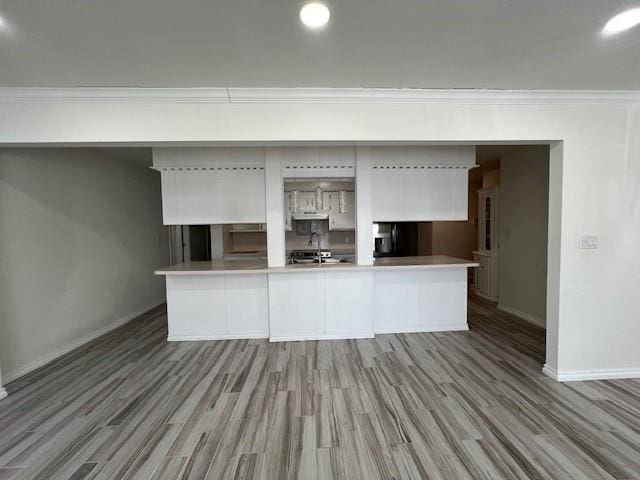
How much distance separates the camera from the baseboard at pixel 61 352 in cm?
268

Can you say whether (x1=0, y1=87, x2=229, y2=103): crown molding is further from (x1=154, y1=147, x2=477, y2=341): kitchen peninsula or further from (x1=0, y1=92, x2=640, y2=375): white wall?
(x1=154, y1=147, x2=477, y2=341): kitchen peninsula

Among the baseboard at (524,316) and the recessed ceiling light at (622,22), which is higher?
the recessed ceiling light at (622,22)

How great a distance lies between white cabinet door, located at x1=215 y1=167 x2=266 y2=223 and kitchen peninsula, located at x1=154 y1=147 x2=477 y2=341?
1 centimetres

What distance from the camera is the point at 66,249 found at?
3332mm

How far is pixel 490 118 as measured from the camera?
2416mm

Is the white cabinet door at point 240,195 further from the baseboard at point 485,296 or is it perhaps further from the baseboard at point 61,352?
the baseboard at point 485,296

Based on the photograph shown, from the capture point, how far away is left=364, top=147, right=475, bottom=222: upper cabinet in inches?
142

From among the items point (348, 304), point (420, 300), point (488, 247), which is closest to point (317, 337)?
point (348, 304)

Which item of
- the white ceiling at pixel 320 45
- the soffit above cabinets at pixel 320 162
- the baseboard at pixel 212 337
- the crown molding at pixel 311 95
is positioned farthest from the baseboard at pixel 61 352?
the soffit above cabinets at pixel 320 162

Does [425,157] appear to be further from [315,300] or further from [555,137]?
[315,300]

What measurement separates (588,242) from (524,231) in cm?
175

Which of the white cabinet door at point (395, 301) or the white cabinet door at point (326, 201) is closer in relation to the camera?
the white cabinet door at point (395, 301)

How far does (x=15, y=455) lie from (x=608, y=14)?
4.38 meters

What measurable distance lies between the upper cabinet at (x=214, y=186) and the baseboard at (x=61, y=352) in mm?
1799
